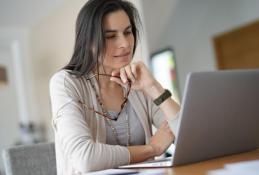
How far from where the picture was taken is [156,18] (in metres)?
3.87

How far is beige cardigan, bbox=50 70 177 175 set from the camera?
114cm

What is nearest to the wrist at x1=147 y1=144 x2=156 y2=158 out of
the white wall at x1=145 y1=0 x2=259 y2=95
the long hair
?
the long hair

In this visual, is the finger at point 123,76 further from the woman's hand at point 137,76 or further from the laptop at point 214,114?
the laptop at point 214,114

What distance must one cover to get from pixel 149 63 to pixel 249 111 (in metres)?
2.52

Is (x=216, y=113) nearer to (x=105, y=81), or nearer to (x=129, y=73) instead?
(x=129, y=73)

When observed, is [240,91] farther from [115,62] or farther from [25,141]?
[25,141]

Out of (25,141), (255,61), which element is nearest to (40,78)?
(25,141)

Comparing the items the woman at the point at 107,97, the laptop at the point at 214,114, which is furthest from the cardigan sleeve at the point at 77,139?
the laptop at the point at 214,114

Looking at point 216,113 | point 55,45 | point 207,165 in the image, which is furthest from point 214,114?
point 55,45

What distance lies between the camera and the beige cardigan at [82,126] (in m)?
1.14

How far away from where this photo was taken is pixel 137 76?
137 centimetres

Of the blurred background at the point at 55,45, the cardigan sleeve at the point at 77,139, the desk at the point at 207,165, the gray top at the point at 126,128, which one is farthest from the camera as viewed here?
the blurred background at the point at 55,45

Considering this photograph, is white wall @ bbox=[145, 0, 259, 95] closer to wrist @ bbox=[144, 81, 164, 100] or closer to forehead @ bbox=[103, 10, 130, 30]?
forehead @ bbox=[103, 10, 130, 30]

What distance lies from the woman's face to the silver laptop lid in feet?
1.76
